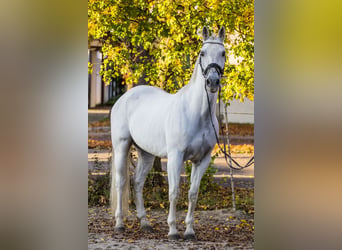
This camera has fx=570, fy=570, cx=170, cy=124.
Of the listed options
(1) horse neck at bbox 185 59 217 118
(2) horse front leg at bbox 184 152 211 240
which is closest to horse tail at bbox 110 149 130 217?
(2) horse front leg at bbox 184 152 211 240

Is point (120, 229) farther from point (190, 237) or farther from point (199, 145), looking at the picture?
point (199, 145)

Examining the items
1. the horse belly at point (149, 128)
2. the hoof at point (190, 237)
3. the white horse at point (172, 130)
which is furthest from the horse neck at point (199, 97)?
the hoof at point (190, 237)

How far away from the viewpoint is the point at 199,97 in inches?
180

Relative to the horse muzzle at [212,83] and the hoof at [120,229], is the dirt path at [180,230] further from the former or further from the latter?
the horse muzzle at [212,83]

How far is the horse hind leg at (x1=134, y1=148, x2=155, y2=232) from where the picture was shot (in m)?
5.09

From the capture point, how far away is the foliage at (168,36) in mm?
5289

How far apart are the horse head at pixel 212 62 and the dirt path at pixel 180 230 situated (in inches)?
52.8

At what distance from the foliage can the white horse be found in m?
0.55

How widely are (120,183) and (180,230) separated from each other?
69 cm

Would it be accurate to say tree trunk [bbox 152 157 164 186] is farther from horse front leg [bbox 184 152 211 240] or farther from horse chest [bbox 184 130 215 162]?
horse chest [bbox 184 130 215 162]
